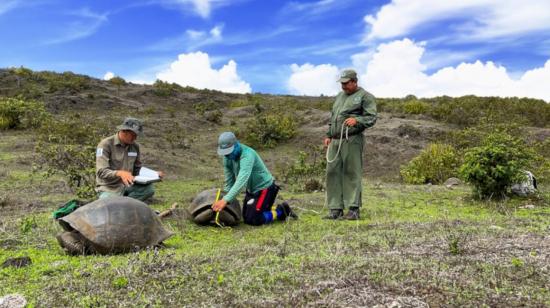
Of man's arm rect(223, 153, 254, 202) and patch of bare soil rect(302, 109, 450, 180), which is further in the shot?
patch of bare soil rect(302, 109, 450, 180)

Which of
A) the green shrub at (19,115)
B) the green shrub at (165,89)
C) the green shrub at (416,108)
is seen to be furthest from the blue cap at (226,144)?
the green shrub at (165,89)

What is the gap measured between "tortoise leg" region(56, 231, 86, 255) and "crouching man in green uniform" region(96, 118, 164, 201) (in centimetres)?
153

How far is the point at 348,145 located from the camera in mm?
7344

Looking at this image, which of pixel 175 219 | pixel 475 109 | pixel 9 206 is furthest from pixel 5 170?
pixel 475 109

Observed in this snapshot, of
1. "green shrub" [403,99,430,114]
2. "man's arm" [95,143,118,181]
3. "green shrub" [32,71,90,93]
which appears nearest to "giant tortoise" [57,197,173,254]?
"man's arm" [95,143,118,181]

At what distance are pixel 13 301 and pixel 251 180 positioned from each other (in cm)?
396

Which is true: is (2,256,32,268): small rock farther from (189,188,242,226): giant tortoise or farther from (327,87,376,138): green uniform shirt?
(327,87,376,138): green uniform shirt

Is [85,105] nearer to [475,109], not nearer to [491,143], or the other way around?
[475,109]

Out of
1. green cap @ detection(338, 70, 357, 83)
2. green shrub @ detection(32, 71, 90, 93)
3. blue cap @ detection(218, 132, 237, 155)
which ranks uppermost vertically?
green shrub @ detection(32, 71, 90, 93)

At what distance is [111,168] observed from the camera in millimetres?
7098

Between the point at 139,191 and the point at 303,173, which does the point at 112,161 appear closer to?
the point at 139,191

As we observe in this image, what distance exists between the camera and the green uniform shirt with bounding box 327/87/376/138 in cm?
713

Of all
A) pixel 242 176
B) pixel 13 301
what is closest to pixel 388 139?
pixel 242 176

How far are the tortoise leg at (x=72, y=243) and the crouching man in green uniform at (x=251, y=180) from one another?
1.87 meters
